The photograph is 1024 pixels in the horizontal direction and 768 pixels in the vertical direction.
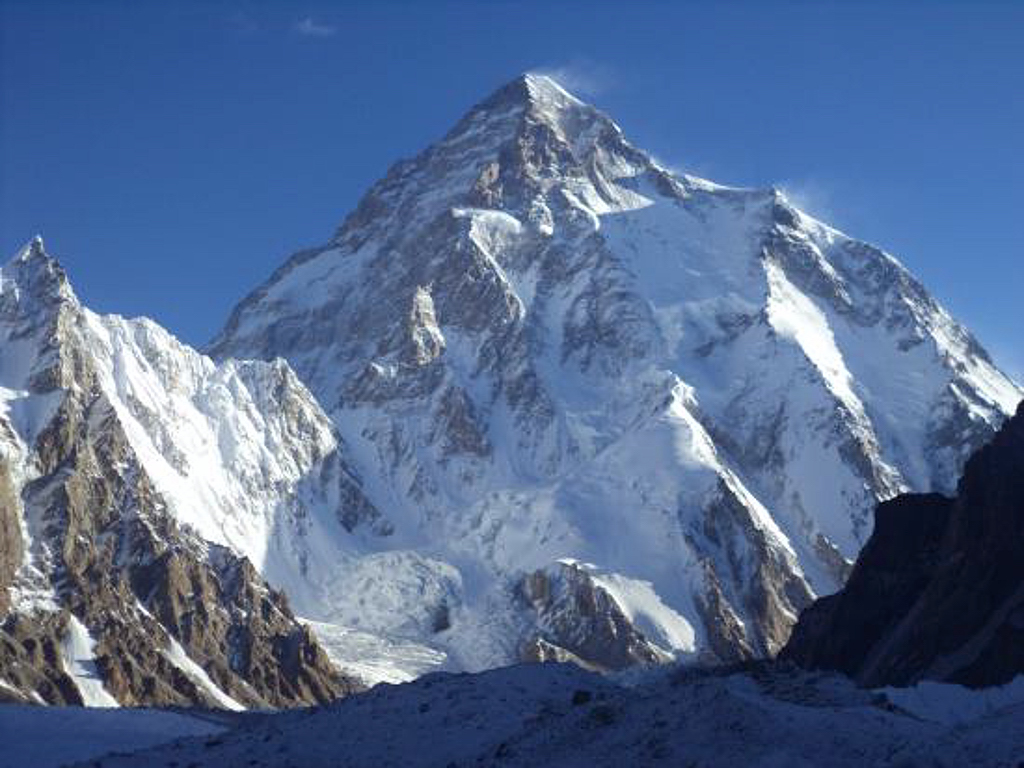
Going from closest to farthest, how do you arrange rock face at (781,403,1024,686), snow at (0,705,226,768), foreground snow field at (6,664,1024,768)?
foreground snow field at (6,664,1024,768) → snow at (0,705,226,768) → rock face at (781,403,1024,686)

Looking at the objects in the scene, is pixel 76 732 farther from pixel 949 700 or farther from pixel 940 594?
pixel 940 594

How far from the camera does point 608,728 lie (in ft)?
181

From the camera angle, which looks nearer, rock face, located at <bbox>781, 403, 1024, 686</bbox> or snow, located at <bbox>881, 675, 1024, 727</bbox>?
snow, located at <bbox>881, 675, 1024, 727</bbox>

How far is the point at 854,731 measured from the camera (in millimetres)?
51875

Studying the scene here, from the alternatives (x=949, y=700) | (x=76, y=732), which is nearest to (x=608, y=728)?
(x=949, y=700)

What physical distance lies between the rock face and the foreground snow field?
1425 inches

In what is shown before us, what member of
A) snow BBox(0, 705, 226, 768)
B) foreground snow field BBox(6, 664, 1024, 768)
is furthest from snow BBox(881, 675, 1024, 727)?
snow BBox(0, 705, 226, 768)

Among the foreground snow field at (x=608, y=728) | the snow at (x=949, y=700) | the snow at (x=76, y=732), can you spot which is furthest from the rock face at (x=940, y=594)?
the snow at (x=76, y=732)

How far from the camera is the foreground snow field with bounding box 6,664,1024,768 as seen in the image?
1997 inches

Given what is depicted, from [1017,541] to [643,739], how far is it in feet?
238

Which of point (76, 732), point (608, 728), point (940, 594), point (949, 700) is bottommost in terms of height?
point (949, 700)

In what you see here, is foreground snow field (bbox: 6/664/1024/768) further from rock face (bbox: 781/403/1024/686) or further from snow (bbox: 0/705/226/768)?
rock face (bbox: 781/403/1024/686)

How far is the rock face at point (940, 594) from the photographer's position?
107688 millimetres

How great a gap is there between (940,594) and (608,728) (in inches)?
2796
